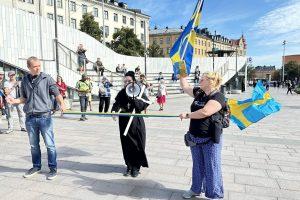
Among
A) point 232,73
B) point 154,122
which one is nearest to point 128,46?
point 232,73

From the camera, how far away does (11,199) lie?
435cm

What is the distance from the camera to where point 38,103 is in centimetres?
507

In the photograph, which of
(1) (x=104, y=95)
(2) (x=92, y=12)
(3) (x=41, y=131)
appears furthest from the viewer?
(2) (x=92, y=12)

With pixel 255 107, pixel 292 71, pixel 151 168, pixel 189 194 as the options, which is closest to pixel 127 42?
pixel 151 168

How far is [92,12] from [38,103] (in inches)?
2498

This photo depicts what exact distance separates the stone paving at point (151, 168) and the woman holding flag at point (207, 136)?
58 centimetres

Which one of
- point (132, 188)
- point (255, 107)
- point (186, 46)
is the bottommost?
point (132, 188)

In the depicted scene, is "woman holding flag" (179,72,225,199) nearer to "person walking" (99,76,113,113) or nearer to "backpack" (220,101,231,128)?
"backpack" (220,101,231,128)

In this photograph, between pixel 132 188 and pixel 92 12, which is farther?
pixel 92 12

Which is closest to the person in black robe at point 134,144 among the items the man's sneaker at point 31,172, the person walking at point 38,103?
the person walking at point 38,103

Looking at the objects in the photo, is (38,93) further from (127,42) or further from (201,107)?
(127,42)

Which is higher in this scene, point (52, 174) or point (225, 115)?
point (225, 115)

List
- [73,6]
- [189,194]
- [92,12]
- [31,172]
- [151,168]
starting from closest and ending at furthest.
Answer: [189,194] → [31,172] → [151,168] → [73,6] → [92,12]

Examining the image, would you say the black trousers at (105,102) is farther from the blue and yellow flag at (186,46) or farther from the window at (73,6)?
the window at (73,6)
